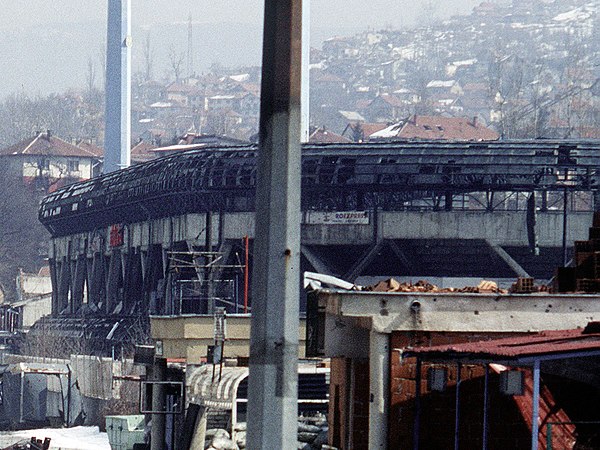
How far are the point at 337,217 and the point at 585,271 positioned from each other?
65.4 meters

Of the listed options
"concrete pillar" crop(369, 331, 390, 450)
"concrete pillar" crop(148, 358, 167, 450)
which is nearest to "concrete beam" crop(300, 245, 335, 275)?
"concrete pillar" crop(148, 358, 167, 450)

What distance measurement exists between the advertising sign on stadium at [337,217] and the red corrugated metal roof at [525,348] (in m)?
70.7

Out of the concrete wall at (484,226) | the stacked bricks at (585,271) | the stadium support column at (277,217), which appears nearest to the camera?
the stadium support column at (277,217)

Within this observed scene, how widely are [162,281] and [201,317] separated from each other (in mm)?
62894

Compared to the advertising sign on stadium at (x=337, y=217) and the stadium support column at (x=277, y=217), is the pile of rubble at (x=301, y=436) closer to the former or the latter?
the stadium support column at (x=277, y=217)

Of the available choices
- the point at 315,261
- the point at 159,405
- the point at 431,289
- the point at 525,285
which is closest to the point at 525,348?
the point at 431,289

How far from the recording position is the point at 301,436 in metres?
→ 37.6

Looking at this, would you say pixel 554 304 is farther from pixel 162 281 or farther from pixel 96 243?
pixel 96 243

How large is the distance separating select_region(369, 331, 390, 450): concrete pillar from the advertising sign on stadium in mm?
66248

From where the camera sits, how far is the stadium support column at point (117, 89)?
150m

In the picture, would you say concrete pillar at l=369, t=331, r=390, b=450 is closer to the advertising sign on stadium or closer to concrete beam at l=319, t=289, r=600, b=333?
concrete beam at l=319, t=289, r=600, b=333

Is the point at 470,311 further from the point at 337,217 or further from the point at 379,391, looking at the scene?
the point at 337,217

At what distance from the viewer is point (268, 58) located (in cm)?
1066

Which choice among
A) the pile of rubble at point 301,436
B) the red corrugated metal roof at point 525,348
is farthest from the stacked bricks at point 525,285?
the red corrugated metal roof at point 525,348
